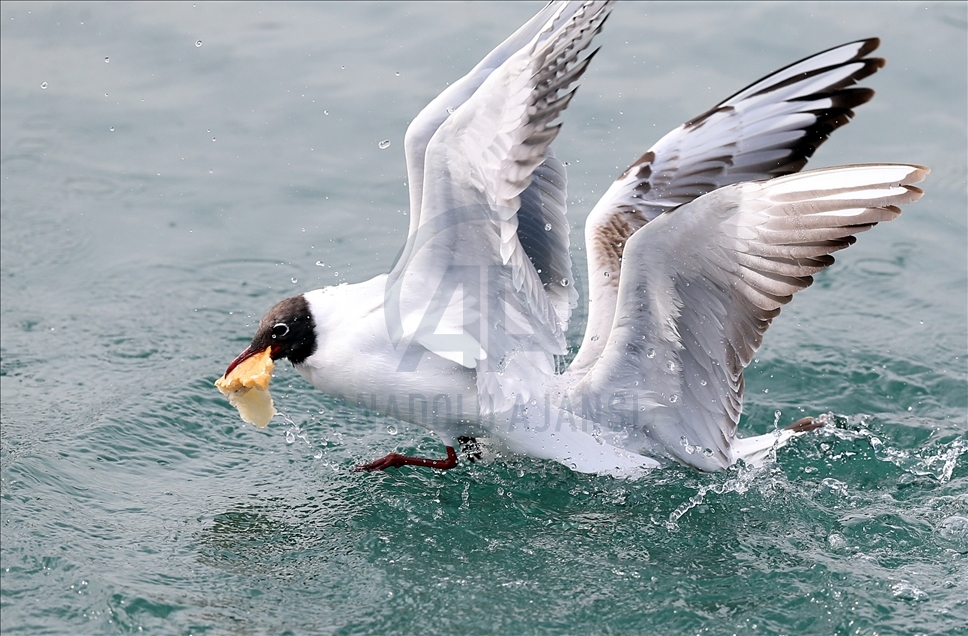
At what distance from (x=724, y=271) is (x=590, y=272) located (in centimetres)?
109

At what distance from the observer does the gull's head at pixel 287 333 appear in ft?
16.6

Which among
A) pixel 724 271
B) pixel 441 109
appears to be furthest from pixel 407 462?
pixel 724 271

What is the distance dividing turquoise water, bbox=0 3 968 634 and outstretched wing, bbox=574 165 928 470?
0.59m

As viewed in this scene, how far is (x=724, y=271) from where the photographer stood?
15.3 ft

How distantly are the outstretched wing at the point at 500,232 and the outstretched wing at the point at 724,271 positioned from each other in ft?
1.31

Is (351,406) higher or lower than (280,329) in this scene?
lower

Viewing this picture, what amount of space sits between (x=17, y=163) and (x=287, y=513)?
4.75 meters

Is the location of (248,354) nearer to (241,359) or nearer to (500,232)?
(241,359)

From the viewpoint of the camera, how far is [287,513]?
512cm

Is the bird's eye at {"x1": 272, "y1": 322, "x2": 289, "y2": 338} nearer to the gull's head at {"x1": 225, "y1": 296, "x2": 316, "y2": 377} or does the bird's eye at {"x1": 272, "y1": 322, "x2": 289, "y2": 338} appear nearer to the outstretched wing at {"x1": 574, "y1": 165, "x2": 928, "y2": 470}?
the gull's head at {"x1": 225, "y1": 296, "x2": 316, "y2": 377}

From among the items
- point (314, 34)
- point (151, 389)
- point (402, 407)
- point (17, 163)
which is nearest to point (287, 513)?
point (402, 407)

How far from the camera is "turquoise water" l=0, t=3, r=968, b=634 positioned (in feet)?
14.7

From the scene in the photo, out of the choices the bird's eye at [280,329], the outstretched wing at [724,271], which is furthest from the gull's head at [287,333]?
the outstretched wing at [724,271]

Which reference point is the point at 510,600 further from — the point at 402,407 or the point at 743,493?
the point at 743,493
